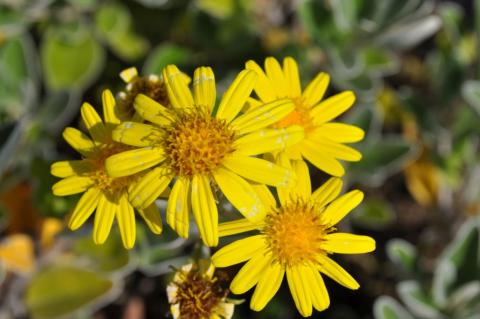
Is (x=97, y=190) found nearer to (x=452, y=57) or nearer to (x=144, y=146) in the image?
(x=144, y=146)

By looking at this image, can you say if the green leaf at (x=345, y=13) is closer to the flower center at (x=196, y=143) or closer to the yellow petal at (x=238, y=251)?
the flower center at (x=196, y=143)

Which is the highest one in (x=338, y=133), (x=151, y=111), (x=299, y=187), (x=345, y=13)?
(x=345, y=13)

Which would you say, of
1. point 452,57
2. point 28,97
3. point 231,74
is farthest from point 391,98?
point 28,97

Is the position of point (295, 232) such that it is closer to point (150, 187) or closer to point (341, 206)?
point (341, 206)

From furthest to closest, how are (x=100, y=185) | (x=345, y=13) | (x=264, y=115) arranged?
(x=345, y=13)
(x=100, y=185)
(x=264, y=115)

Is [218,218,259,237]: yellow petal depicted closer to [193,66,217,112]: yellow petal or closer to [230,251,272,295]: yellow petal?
[230,251,272,295]: yellow petal

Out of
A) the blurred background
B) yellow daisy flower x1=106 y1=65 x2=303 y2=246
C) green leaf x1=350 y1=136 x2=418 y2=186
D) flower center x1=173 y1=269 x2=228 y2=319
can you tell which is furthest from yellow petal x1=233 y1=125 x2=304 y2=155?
green leaf x1=350 y1=136 x2=418 y2=186

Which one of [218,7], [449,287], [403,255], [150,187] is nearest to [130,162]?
[150,187]
